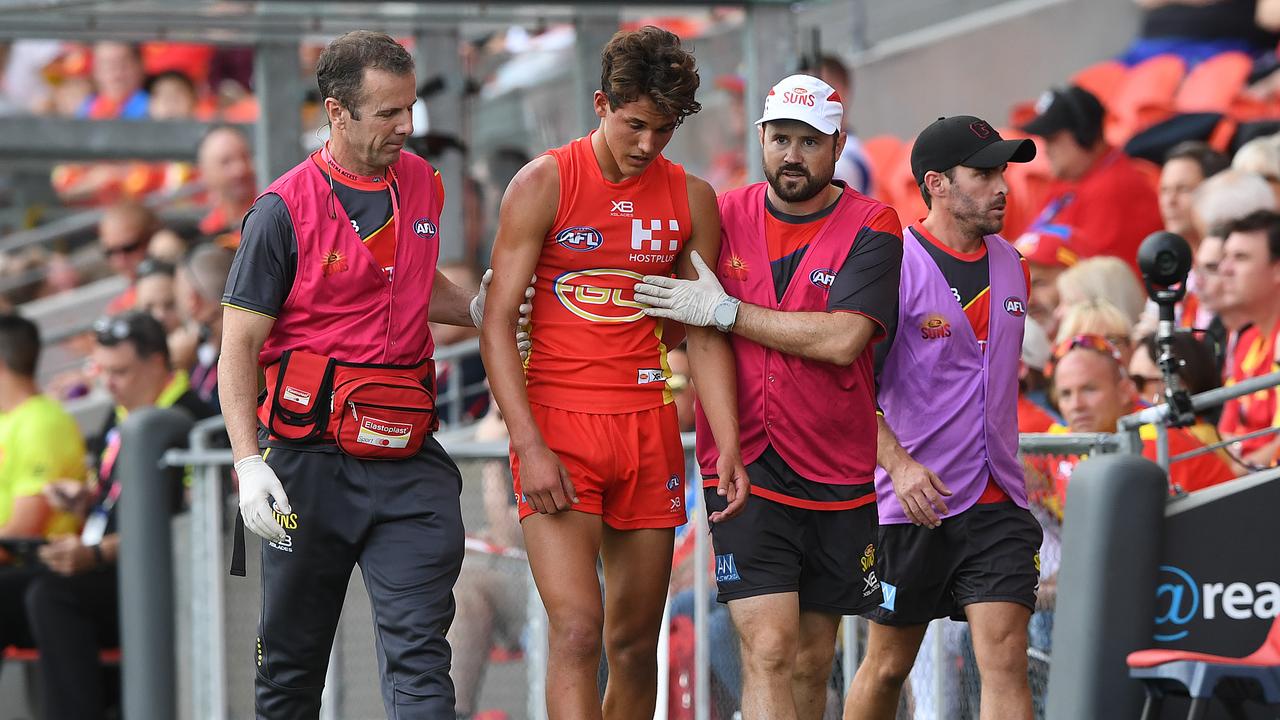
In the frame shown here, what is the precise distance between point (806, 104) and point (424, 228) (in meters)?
1.14

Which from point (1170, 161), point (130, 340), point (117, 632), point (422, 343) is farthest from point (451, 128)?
point (422, 343)

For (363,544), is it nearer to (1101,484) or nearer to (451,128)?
(1101,484)

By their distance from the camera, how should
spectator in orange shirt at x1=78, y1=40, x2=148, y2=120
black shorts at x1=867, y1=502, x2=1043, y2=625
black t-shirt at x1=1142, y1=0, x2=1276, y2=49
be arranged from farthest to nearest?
1. spectator in orange shirt at x1=78, y1=40, x2=148, y2=120
2. black t-shirt at x1=1142, y1=0, x2=1276, y2=49
3. black shorts at x1=867, y1=502, x2=1043, y2=625

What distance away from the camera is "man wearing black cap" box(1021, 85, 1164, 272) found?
29.8ft

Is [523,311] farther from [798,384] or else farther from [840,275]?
[840,275]

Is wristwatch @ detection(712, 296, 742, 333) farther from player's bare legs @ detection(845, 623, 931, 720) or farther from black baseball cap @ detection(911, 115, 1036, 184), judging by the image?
player's bare legs @ detection(845, 623, 931, 720)

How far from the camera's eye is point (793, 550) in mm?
5180

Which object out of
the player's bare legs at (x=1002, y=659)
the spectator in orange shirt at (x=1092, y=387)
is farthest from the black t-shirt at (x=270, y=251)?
the spectator in orange shirt at (x=1092, y=387)

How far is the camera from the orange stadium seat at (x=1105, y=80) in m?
10.8

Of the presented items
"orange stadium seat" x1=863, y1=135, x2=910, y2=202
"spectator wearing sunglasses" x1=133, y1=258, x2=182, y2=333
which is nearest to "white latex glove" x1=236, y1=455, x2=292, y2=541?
"spectator wearing sunglasses" x1=133, y1=258, x2=182, y2=333

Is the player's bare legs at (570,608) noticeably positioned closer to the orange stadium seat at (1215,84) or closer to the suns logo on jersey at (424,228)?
the suns logo on jersey at (424,228)

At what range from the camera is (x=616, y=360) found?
511 centimetres

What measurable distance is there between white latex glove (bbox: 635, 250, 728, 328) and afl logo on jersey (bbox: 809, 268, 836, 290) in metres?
0.30

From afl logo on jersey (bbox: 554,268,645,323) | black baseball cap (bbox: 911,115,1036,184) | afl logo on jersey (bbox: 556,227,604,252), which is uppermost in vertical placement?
black baseball cap (bbox: 911,115,1036,184)
